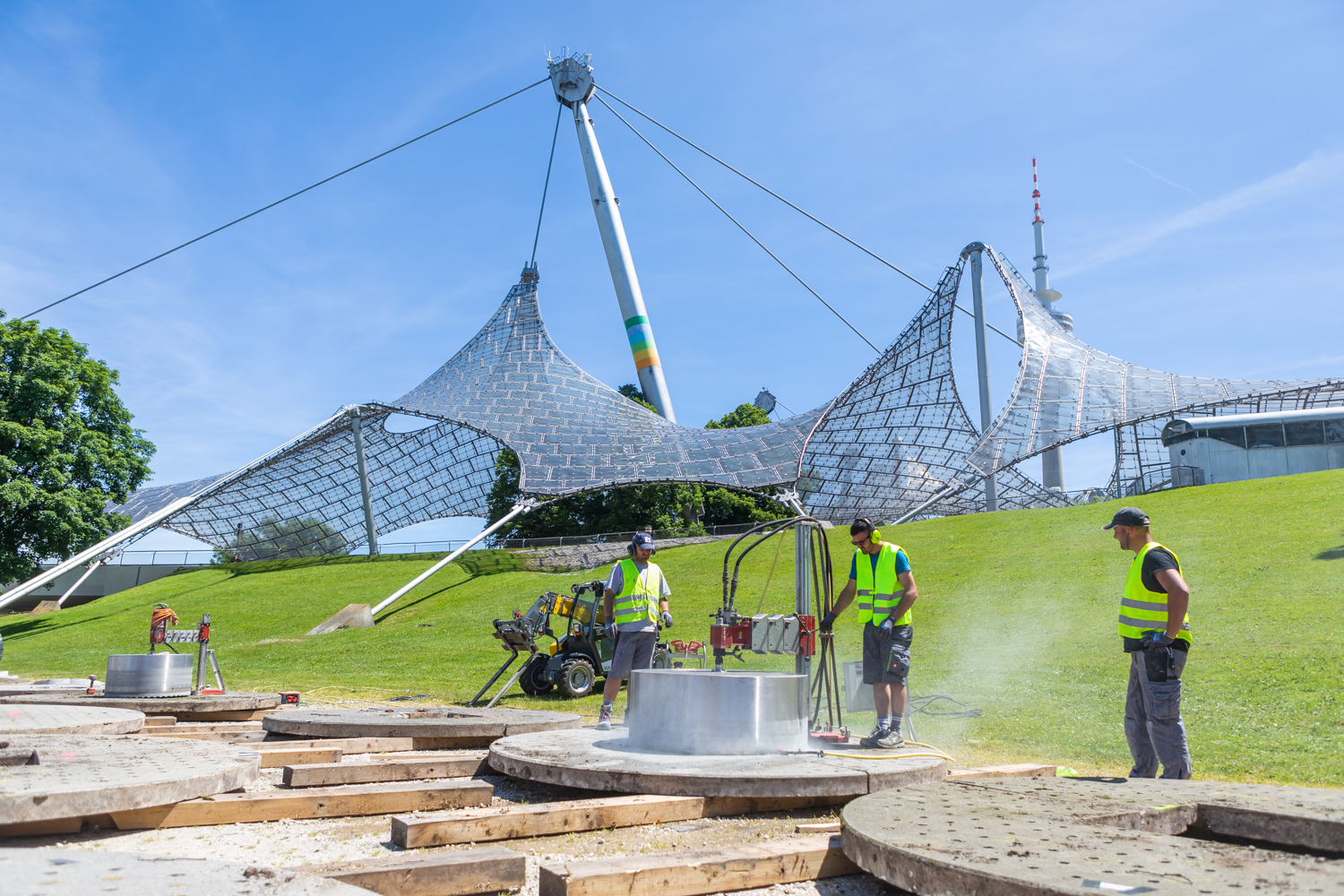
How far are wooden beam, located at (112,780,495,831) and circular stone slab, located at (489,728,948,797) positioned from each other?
A: 62 centimetres

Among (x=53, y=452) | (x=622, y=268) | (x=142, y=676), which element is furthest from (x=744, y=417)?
(x=142, y=676)

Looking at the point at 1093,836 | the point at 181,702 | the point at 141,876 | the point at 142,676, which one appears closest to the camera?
the point at 141,876

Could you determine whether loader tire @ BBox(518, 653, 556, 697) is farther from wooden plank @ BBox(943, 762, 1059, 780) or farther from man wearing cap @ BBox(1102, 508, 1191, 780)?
man wearing cap @ BBox(1102, 508, 1191, 780)

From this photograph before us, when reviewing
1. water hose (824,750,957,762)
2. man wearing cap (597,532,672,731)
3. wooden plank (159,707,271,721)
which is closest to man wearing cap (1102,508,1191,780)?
water hose (824,750,957,762)

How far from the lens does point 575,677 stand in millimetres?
13633

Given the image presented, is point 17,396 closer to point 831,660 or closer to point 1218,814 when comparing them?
point 831,660

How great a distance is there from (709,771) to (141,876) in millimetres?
2947

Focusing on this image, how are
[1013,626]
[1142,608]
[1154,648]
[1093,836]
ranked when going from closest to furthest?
[1093,836], [1154,648], [1142,608], [1013,626]

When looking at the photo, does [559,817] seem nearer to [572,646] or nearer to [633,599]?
[633,599]

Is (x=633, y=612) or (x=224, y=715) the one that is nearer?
(x=633, y=612)

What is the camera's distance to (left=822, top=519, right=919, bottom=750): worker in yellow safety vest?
6906 mm

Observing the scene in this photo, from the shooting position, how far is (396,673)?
A: 17719 mm

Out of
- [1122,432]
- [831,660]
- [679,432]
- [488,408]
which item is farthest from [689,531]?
[831,660]

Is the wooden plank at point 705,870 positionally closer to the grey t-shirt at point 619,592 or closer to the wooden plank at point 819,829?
the wooden plank at point 819,829
